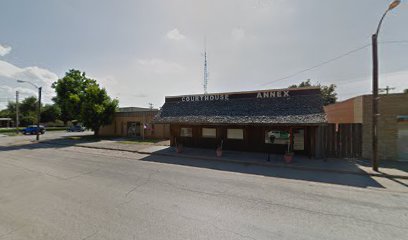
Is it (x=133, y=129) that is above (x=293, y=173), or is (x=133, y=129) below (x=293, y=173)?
above

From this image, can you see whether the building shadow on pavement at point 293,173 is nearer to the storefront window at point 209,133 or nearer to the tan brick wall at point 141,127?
the storefront window at point 209,133

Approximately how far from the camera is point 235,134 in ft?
47.7

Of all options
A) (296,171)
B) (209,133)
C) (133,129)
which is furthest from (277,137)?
(133,129)

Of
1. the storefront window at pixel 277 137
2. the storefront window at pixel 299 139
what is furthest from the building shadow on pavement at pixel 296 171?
the storefront window at pixel 277 137

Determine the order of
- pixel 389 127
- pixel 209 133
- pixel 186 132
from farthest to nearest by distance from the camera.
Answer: pixel 186 132 → pixel 209 133 → pixel 389 127

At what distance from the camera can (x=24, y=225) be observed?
13.6ft

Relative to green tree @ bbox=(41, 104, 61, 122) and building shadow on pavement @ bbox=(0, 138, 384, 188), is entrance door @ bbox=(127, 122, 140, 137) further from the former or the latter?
green tree @ bbox=(41, 104, 61, 122)

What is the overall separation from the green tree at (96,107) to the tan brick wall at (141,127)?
5.97 ft

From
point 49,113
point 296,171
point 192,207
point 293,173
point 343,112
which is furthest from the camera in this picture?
point 49,113

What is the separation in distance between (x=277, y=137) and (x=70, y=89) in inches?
1213

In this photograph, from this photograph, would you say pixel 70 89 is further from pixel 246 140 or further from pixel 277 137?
pixel 277 137

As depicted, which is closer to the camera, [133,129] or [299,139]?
[299,139]

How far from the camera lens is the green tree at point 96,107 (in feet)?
77.1

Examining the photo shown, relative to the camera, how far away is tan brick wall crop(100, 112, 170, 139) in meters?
23.7
